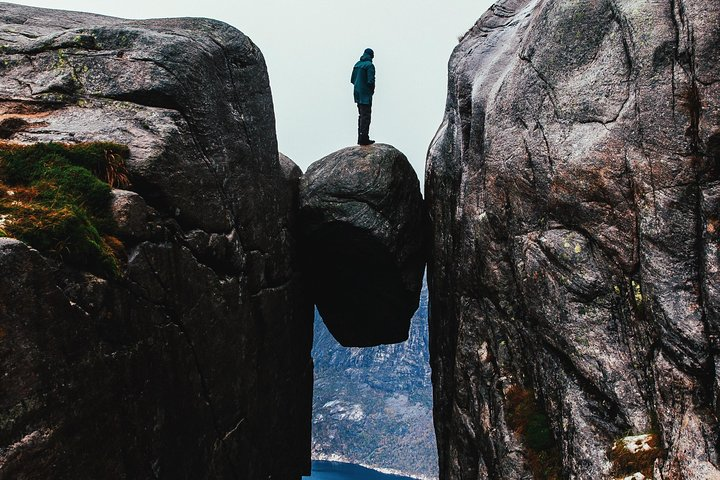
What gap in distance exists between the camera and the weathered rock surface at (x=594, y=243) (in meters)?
10.5

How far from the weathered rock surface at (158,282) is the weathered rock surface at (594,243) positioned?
22.5 ft

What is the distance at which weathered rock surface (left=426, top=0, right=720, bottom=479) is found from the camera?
10453mm

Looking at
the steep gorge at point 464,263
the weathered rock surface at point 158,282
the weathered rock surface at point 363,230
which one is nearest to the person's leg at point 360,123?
the weathered rock surface at point 363,230

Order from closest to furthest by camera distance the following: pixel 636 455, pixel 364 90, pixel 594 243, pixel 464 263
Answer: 1. pixel 636 455
2. pixel 594 243
3. pixel 464 263
4. pixel 364 90

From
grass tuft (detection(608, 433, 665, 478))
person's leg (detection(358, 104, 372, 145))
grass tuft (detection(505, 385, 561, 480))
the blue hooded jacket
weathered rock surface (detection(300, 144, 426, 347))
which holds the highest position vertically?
the blue hooded jacket

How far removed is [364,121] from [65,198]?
15.0 m

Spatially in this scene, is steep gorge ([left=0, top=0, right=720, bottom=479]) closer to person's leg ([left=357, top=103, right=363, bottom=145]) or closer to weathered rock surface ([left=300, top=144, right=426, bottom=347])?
weathered rock surface ([left=300, top=144, right=426, bottom=347])

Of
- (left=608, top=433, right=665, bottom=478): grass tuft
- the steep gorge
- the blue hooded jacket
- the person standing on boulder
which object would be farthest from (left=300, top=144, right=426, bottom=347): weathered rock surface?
(left=608, top=433, right=665, bottom=478): grass tuft

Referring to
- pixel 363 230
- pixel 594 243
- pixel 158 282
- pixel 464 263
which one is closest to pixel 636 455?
pixel 594 243

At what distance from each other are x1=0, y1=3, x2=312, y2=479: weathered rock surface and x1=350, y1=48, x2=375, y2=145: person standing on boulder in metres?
5.22

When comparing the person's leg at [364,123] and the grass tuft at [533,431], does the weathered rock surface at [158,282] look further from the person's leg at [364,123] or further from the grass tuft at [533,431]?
the grass tuft at [533,431]

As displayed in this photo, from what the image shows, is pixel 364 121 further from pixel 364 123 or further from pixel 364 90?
pixel 364 90

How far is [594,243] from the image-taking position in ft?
40.6

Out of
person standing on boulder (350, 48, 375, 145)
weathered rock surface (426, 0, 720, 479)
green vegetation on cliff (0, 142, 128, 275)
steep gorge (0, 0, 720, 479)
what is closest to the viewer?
green vegetation on cliff (0, 142, 128, 275)
